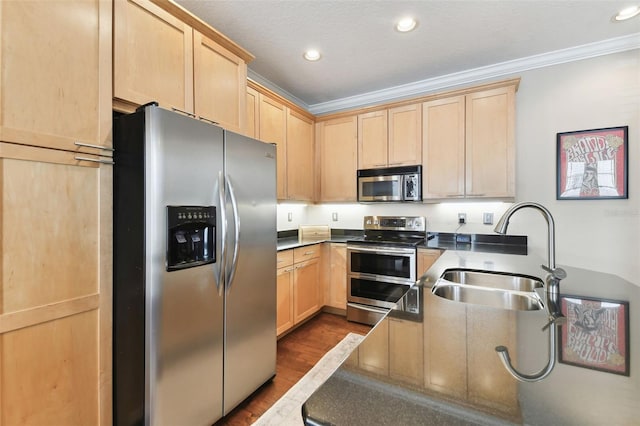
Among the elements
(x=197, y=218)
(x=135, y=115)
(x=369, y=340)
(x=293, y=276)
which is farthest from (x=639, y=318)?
(x=293, y=276)

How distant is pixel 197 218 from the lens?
150cm

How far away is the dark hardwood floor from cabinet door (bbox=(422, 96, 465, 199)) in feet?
5.79

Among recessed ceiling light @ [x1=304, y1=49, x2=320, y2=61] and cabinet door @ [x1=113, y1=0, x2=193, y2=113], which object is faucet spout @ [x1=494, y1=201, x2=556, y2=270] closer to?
cabinet door @ [x1=113, y1=0, x2=193, y2=113]

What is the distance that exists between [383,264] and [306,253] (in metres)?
0.85

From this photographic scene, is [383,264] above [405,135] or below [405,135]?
below

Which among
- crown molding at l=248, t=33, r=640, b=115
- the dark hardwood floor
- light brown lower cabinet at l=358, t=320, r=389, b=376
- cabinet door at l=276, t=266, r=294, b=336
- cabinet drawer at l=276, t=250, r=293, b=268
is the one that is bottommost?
the dark hardwood floor

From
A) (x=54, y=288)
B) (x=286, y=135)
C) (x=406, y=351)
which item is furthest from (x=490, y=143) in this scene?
(x=54, y=288)

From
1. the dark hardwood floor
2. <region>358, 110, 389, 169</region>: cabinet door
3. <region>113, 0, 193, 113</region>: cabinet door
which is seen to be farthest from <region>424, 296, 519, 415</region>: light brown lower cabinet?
<region>358, 110, 389, 169</region>: cabinet door

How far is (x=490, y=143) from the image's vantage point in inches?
110

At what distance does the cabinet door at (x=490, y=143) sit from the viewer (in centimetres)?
271

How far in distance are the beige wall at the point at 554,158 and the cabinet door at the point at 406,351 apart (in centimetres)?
271

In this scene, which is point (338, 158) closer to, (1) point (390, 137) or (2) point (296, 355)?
(1) point (390, 137)

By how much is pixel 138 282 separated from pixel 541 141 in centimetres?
358

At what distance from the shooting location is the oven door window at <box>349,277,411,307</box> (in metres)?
2.97
